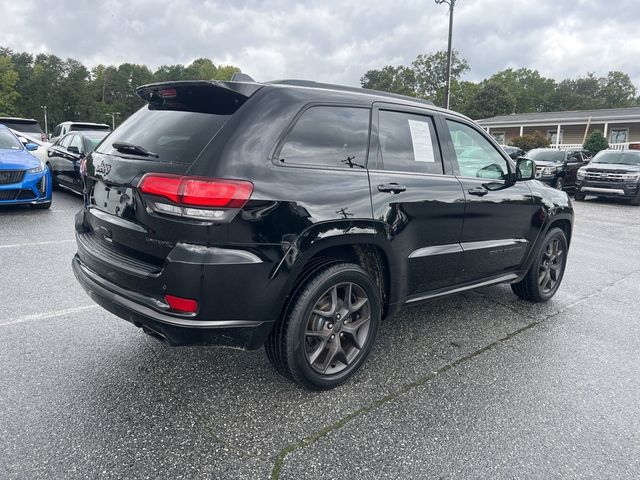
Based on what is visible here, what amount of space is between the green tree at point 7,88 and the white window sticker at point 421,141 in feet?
304

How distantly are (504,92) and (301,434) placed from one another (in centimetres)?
6459

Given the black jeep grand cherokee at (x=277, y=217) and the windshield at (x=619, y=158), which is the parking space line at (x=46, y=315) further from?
the windshield at (x=619, y=158)

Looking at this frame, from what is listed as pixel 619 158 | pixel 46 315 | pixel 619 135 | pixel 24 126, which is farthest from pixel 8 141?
pixel 619 135

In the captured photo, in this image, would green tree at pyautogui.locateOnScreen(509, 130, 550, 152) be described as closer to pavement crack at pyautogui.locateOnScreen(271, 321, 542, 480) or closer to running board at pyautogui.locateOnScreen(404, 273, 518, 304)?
running board at pyautogui.locateOnScreen(404, 273, 518, 304)

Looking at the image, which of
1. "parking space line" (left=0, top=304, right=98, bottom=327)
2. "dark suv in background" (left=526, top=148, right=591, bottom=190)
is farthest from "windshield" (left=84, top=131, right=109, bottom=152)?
"dark suv in background" (left=526, top=148, right=591, bottom=190)

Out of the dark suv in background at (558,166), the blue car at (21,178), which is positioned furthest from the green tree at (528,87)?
the blue car at (21,178)

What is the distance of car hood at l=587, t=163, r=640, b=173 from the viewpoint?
562 inches

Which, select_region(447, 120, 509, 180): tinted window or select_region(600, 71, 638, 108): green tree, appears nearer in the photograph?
select_region(447, 120, 509, 180): tinted window

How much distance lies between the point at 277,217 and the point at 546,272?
344 cm

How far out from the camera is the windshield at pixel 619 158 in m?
15.1

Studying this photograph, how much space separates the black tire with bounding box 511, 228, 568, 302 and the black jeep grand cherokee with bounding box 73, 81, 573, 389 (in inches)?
52.9

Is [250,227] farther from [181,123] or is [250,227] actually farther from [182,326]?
[181,123]

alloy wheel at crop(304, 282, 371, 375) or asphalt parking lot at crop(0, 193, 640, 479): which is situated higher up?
alloy wheel at crop(304, 282, 371, 375)

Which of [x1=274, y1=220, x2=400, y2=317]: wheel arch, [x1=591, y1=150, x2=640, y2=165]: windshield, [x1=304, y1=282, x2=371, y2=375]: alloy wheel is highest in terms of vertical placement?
[x1=591, y1=150, x2=640, y2=165]: windshield
